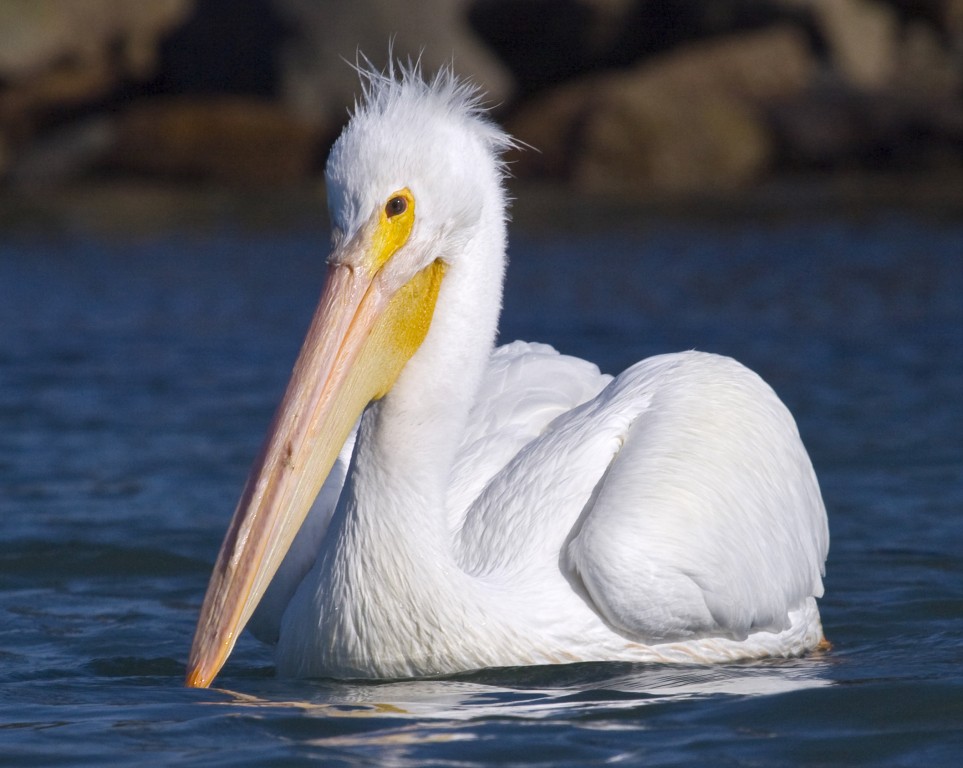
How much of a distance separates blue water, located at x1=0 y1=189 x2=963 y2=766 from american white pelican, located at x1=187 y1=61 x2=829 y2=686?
0.13 meters

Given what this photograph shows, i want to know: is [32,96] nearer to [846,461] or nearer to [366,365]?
[846,461]

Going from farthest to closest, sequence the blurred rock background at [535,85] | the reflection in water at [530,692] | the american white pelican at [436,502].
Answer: the blurred rock background at [535,85]
the american white pelican at [436,502]
the reflection in water at [530,692]

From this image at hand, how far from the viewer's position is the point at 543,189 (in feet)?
59.4

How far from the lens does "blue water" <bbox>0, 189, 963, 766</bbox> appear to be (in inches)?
146

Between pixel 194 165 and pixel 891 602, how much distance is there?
48.8ft

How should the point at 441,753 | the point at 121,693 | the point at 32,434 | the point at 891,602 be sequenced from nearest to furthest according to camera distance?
the point at 441,753, the point at 121,693, the point at 891,602, the point at 32,434

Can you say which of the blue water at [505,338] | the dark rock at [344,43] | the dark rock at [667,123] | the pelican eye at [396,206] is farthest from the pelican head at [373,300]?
the dark rock at [344,43]

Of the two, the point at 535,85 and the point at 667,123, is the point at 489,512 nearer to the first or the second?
the point at 667,123

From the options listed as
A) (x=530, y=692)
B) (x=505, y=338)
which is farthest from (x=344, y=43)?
(x=530, y=692)

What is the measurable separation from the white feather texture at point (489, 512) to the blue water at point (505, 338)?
0.12 metres

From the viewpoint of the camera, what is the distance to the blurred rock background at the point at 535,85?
1856 cm

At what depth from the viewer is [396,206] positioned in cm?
403

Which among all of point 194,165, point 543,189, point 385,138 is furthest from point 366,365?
point 194,165

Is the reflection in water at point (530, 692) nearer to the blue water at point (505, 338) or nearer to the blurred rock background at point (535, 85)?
the blue water at point (505, 338)
